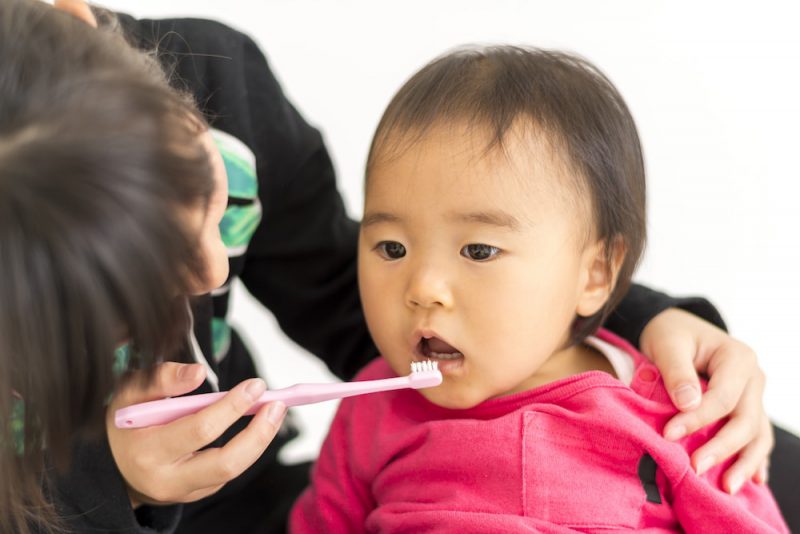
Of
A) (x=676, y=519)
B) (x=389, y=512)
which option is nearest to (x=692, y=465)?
(x=676, y=519)

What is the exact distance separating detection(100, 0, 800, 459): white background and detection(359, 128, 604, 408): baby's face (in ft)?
2.12

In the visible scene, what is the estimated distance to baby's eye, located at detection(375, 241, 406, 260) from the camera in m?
0.72

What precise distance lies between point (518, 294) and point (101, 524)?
1.29ft

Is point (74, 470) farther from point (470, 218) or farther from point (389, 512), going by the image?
point (470, 218)

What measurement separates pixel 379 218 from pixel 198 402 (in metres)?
0.22

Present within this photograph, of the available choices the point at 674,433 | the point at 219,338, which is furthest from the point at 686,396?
the point at 219,338

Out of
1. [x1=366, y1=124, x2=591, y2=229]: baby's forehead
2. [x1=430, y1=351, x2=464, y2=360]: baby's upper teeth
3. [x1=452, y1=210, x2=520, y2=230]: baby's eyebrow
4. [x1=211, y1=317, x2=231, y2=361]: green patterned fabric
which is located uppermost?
[x1=366, y1=124, x2=591, y2=229]: baby's forehead

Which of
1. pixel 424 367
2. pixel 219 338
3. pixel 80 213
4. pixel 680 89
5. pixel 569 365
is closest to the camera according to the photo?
pixel 80 213

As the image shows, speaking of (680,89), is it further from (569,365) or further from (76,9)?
(76,9)

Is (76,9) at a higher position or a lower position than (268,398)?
higher

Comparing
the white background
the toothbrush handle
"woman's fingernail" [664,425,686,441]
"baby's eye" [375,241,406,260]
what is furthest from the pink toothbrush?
the white background

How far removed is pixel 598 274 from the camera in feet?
2.51

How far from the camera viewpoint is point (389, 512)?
2.35 ft

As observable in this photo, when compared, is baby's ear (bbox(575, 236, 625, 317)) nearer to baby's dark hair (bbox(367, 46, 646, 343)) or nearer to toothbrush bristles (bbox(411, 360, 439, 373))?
baby's dark hair (bbox(367, 46, 646, 343))
